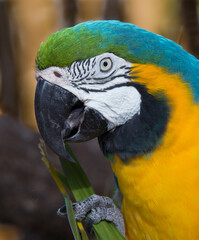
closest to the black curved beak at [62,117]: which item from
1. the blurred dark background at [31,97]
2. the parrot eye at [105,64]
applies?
Answer: the parrot eye at [105,64]

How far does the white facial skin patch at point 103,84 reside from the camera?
1155 mm

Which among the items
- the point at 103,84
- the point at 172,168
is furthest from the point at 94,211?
the point at 103,84

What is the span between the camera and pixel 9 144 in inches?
113

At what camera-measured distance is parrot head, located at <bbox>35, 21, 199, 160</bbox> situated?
1.15 m

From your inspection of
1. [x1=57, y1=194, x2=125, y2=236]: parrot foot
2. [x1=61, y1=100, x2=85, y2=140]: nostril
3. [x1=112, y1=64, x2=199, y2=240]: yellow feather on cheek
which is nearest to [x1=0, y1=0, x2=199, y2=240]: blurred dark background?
[x1=57, y1=194, x2=125, y2=236]: parrot foot

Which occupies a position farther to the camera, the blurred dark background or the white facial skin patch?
the blurred dark background

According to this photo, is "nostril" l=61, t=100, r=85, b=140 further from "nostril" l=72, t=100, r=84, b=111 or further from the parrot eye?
the parrot eye

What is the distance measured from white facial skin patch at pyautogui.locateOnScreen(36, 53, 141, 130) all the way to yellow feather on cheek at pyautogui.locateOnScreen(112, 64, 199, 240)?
5 cm

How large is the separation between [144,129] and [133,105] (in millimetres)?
88

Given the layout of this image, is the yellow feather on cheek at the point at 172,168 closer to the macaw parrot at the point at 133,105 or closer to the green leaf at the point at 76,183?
the macaw parrot at the point at 133,105

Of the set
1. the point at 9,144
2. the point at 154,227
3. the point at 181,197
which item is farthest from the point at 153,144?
the point at 9,144

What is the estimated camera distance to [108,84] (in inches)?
46.3

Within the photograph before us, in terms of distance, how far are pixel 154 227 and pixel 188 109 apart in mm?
442

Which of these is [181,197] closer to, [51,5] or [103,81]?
[103,81]
